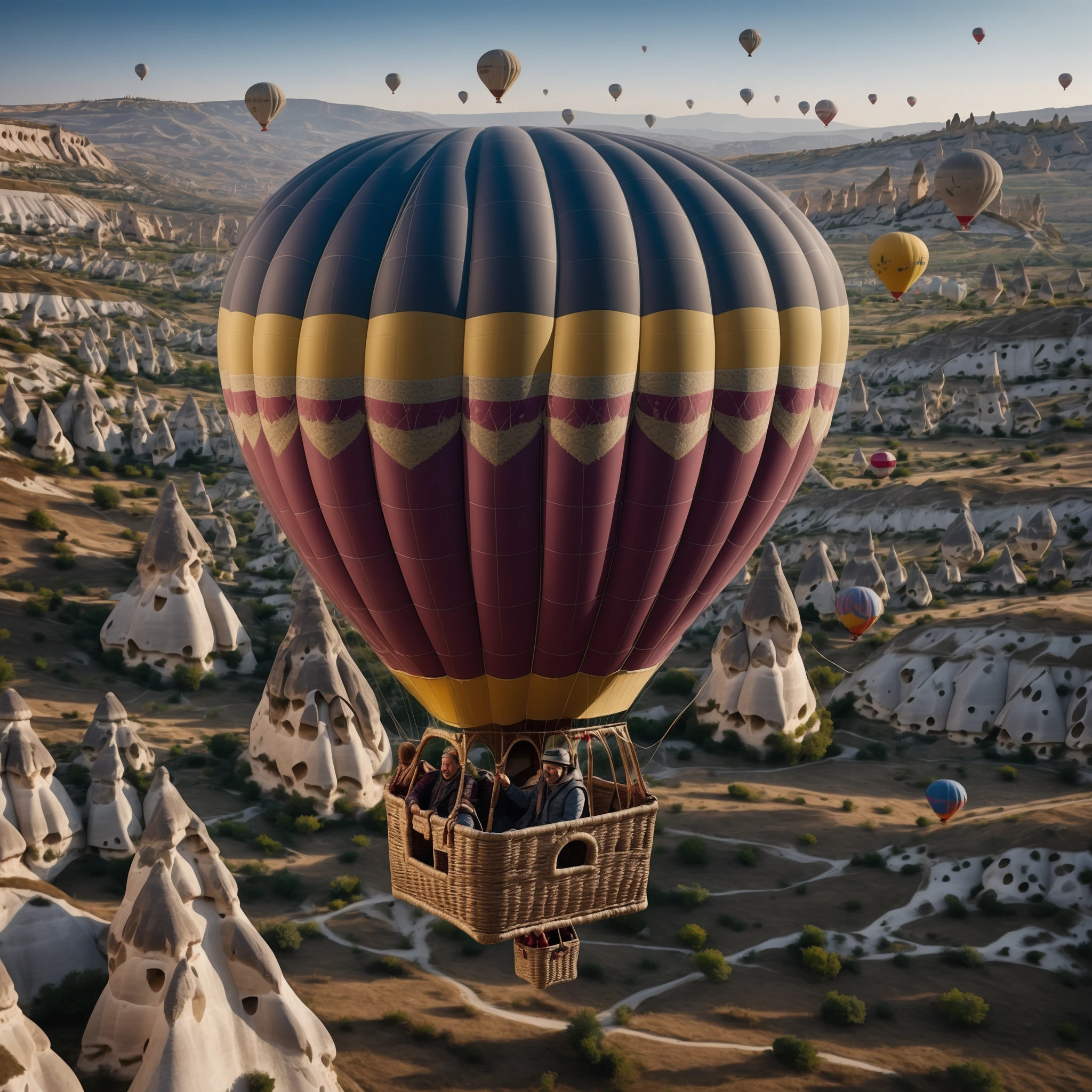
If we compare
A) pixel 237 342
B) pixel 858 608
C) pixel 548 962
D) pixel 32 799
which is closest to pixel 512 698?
pixel 548 962

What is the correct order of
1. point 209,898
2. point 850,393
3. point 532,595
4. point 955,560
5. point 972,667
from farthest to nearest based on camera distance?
1. point 850,393
2. point 955,560
3. point 972,667
4. point 209,898
5. point 532,595

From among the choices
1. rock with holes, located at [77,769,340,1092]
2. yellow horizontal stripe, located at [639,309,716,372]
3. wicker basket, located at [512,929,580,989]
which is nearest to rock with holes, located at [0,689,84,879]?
rock with holes, located at [77,769,340,1092]

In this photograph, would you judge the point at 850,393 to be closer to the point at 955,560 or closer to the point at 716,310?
the point at 955,560

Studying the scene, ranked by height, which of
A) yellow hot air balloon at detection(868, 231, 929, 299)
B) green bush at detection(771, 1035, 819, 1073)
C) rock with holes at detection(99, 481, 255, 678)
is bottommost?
green bush at detection(771, 1035, 819, 1073)

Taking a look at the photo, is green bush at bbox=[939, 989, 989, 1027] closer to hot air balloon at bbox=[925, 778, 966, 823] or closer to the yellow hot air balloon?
hot air balloon at bbox=[925, 778, 966, 823]

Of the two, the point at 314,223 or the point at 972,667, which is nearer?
the point at 314,223

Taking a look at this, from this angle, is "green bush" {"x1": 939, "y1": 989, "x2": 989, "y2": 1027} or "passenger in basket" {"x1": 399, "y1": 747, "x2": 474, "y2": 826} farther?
"green bush" {"x1": 939, "y1": 989, "x2": 989, "y2": 1027}

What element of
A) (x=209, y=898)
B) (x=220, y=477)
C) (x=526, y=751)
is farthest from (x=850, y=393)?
(x=526, y=751)

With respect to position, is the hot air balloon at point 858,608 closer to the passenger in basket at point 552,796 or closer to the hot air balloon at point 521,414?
the hot air balloon at point 521,414
